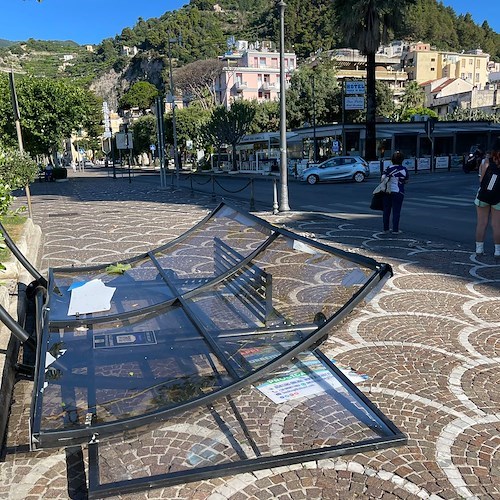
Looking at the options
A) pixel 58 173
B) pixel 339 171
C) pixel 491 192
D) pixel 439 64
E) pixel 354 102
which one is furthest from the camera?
pixel 439 64

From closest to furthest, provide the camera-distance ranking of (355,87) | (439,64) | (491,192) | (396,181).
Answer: (491,192) → (396,181) → (355,87) → (439,64)

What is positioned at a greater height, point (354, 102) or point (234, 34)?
point (234, 34)

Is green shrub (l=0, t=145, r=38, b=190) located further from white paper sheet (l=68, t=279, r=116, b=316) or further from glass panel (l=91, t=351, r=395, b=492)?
glass panel (l=91, t=351, r=395, b=492)

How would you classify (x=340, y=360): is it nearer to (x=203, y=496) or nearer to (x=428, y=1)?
(x=203, y=496)

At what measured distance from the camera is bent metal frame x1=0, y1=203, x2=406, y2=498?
8.18ft

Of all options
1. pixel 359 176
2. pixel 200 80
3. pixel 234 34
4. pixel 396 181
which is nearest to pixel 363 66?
pixel 200 80

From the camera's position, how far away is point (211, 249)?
5527 mm

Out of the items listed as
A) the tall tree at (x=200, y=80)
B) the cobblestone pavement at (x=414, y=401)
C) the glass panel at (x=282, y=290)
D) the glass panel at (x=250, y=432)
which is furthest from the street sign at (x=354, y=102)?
the tall tree at (x=200, y=80)

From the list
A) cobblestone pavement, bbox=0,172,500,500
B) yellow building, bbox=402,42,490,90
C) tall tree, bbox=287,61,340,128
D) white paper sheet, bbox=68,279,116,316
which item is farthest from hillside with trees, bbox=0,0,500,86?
white paper sheet, bbox=68,279,116,316

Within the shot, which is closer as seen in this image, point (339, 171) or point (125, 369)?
point (125, 369)

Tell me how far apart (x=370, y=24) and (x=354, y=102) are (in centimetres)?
688

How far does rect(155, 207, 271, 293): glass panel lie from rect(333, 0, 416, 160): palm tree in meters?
26.1

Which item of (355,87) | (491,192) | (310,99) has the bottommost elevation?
(491,192)

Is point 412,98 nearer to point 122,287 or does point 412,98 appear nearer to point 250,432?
point 122,287
